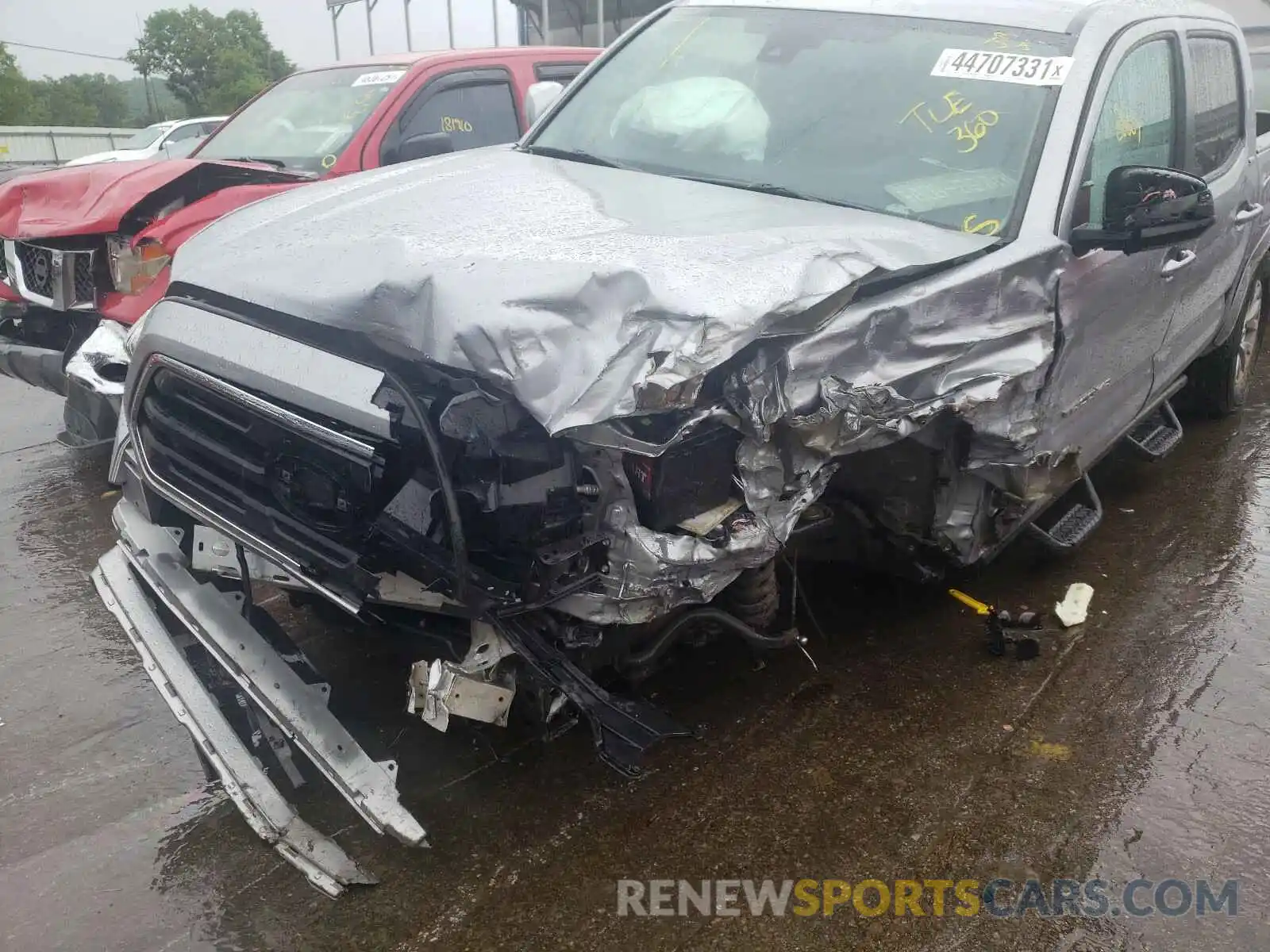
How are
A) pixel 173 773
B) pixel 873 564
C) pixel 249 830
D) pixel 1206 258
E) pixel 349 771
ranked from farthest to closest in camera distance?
pixel 1206 258 < pixel 873 564 < pixel 173 773 < pixel 249 830 < pixel 349 771

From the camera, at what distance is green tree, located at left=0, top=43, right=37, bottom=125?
51.0 meters

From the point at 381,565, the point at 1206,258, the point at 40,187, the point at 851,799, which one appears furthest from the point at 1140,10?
the point at 40,187

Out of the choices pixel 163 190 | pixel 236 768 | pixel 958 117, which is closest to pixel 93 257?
pixel 163 190

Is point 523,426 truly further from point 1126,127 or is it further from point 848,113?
point 1126,127

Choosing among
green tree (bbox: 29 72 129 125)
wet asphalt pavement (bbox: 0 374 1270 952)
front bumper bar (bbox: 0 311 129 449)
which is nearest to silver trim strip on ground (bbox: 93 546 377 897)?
wet asphalt pavement (bbox: 0 374 1270 952)

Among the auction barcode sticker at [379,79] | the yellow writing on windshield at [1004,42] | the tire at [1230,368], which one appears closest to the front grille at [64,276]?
the auction barcode sticker at [379,79]

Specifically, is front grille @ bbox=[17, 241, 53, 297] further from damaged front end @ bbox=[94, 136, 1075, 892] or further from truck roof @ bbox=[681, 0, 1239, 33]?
truck roof @ bbox=[681, 0, 1239, 33]

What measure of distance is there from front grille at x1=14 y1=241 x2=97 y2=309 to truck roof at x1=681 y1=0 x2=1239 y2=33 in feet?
10.8

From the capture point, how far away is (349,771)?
7.50 ft

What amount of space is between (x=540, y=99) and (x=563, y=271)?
222 centimetres

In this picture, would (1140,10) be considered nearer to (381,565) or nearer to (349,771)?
(381,565)

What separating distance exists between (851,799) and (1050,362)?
1.35 metres

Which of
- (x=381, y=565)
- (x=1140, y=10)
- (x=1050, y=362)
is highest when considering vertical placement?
(x=1140, y=10)

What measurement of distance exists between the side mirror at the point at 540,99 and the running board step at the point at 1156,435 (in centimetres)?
283
